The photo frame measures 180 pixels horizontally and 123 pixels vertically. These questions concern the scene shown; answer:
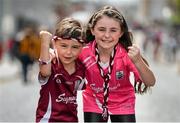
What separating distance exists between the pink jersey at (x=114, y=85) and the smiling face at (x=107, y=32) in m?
0.14

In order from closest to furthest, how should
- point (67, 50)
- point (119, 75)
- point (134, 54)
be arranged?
point (134, 54) → point (67, 50) → point (119, 75)

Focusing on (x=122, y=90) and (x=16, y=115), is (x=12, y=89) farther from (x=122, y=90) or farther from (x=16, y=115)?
(x=122, y=90)

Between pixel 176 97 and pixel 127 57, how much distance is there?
13.3 meters

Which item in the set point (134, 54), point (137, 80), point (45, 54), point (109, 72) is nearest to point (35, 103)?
point (137, 80)

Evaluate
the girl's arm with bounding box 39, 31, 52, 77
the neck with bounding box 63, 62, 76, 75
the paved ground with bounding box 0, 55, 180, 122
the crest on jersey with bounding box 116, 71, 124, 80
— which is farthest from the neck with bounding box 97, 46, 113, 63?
the paved ground with bounding box 0, 55, 180, 122

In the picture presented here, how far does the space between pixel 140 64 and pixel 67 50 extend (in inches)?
24.4

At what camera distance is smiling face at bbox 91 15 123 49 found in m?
5.83

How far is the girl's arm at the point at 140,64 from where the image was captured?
18.5 ft

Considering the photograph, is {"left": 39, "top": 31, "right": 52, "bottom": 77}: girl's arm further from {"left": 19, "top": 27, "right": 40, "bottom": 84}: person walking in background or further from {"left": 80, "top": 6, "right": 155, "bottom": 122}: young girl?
{"left": 19, "top": 27, "right": 40, "bottom": 84}: person walking in background

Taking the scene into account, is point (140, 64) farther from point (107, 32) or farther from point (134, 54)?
point (107, 32)

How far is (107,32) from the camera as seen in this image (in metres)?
5.83

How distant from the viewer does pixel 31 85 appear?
894 inches

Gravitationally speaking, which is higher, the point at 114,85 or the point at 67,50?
the point at 67,50

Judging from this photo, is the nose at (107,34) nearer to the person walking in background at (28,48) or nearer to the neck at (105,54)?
the neck at (105,54)
